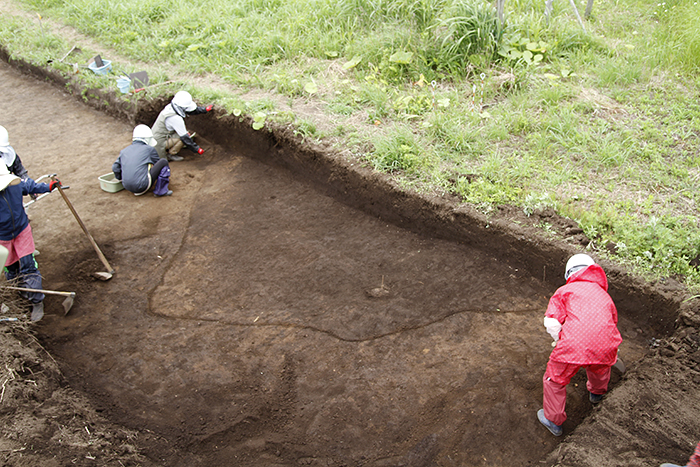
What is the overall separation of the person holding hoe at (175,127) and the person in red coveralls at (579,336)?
5.16 meters

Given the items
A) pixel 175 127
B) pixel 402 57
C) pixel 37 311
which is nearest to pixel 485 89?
pixel 402 57

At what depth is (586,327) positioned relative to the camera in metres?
3.04

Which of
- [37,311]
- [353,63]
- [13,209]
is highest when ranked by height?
[353,63]

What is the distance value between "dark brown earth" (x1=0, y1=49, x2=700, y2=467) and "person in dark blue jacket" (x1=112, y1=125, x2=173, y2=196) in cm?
19

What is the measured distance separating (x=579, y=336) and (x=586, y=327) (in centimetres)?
7

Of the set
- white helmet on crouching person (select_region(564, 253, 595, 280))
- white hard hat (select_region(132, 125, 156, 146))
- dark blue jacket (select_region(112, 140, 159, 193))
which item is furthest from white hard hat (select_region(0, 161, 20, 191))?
white helmet on crouching person (select_region(564, 253, 595, 280))

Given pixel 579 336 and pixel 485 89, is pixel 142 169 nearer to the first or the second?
pixel 485 89

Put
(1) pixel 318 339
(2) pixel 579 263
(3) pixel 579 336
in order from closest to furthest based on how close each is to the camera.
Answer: (3) pixel 579 336 → (2) pixel 579 263 → (1) pixel 318 339

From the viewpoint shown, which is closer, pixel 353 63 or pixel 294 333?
pixel 294 333

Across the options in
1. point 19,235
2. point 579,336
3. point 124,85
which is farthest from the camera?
point 124,85

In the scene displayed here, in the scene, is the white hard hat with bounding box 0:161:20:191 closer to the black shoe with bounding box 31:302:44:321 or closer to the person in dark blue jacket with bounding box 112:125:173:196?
the black shoe with bounding box 31:302:44:321

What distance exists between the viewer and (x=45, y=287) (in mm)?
4742

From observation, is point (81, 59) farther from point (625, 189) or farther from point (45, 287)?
point (625, 189)

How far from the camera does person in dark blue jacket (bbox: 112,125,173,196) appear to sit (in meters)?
5.92
